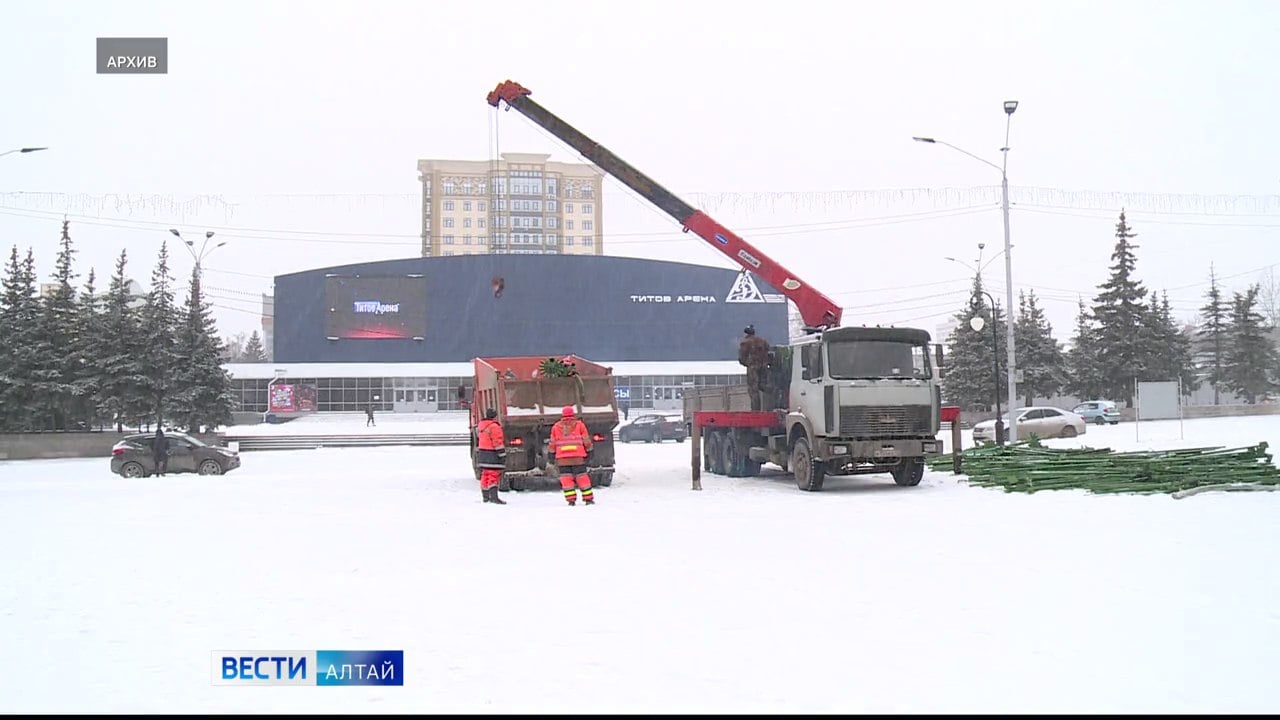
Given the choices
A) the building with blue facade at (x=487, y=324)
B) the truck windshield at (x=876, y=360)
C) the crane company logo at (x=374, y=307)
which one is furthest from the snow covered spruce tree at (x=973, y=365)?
the crane company logo at (x=374, y=307)

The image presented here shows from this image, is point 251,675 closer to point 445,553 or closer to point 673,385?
point 445,553

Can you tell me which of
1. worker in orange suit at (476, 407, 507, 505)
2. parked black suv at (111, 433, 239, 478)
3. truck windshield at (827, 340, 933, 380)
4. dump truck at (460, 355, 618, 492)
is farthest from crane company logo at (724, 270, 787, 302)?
worker in orange suit at (476, 407, 507, 505)

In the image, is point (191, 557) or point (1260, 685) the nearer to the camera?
point (1260, 685)

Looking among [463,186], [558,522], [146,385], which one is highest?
[463,186]

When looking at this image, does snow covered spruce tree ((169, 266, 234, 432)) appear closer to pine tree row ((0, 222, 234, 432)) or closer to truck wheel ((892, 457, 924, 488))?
pine tree row ((0, 222, 234, 432))

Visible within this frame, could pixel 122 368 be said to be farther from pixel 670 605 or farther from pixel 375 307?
pixel 670 605

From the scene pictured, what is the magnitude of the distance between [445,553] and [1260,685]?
792 cm

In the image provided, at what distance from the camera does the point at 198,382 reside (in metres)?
48.8

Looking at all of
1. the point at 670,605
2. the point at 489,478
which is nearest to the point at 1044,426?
the point at 489,478

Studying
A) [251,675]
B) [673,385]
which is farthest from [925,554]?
[673,385]

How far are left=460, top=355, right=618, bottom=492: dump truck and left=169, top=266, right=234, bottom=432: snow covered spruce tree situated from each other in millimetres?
31982

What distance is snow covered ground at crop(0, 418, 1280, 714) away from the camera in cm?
567

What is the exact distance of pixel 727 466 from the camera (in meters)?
23.2

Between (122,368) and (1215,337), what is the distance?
67.6 m
